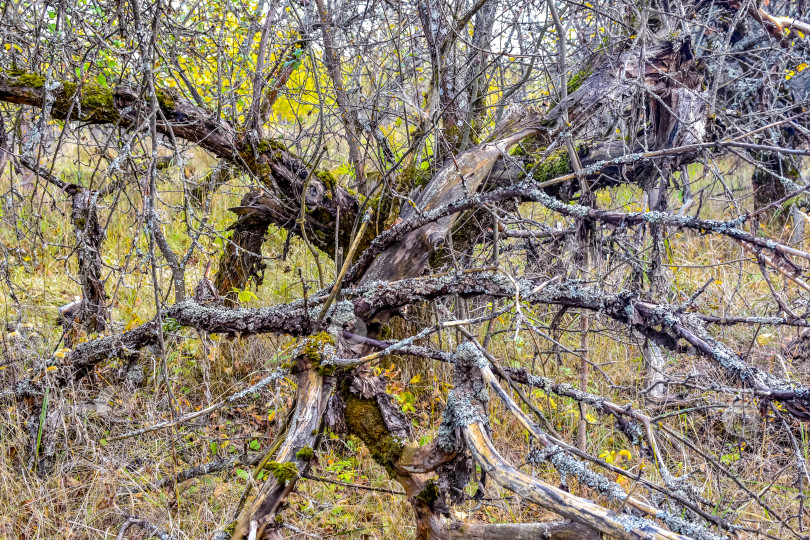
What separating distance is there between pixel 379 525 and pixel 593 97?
8.18 feet

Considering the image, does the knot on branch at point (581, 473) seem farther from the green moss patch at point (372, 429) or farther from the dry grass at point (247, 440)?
the green moss patch at point (372, 429)

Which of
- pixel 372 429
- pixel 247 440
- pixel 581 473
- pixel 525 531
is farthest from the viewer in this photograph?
pixel 247 440

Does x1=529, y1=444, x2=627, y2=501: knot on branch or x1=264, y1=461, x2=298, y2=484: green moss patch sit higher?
x1=529, y1=444, x2=627, y2=501: knot on branch

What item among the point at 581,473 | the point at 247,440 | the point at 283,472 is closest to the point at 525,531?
the point at 581,473

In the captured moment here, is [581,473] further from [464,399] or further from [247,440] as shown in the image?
[247,440]

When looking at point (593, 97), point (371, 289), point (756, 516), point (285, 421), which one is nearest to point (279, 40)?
point (593, 97)

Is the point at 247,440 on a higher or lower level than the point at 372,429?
lower

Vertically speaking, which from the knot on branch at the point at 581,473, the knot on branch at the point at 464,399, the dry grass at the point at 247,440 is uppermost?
the knot on branch at the point at 464,399

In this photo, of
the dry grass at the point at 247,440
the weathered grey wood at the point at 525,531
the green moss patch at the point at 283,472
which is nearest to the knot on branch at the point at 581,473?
the weathered grey wood at the point at 525,531

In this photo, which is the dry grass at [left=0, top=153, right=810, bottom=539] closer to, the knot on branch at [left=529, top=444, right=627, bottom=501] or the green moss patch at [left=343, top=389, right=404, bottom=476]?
the green moss patch at [left=343, top=389, right=404, bottom=476]

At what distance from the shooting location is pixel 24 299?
407cm


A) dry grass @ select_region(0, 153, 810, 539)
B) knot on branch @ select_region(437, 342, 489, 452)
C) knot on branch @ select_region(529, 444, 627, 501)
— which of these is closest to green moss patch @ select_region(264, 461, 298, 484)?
knot on branch @ select_region(437, 342, 489, 452)

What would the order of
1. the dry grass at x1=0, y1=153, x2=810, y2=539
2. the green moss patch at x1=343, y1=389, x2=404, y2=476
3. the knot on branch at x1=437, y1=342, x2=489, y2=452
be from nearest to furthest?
the knot on branch at x1=437, y1=342, x2=489, y2=452 < the green moss patch at x1=343, y1=389, x2=404, y2=476 < the dry grass at x1=0, y1=153, x2=810, y2=539

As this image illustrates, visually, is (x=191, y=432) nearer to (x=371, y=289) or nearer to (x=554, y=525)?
(x=371, y=289)
